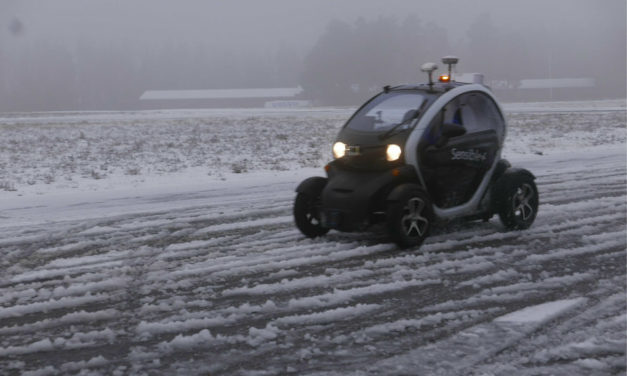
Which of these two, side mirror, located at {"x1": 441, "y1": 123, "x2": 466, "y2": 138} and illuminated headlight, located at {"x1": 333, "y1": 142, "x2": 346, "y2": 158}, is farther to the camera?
illuminated headlight, located at {"x1": 333, "y1": 142, "x2": 346, "y2": 158}

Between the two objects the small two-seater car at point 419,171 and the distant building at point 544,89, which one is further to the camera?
the distant building at point 544,89

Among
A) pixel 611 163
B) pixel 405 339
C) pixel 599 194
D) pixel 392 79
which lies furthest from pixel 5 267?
pixel 392 79

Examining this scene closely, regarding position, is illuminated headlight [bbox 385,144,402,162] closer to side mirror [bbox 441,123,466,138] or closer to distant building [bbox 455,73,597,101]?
side mirror [bbox 441,123,466,138]

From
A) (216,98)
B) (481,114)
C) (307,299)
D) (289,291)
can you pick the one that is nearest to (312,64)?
(216,98)

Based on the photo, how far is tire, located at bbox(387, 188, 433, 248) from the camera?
6.46m

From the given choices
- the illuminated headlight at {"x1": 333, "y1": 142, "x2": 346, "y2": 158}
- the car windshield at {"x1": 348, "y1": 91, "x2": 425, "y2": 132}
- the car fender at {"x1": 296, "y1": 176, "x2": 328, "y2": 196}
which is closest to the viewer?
the car windshield at {"x1": 348, "y1": 91, "x2": 425, "y2": 132}

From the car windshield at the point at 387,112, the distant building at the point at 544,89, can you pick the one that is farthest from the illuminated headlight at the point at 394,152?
the distant building at the point at 544,89

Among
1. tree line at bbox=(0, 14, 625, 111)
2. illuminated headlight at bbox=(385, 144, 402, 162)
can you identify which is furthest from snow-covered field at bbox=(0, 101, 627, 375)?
tree line at bbox=(0, 14, 625, 111)

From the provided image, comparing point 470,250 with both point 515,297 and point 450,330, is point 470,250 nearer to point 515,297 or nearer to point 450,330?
point 515,297

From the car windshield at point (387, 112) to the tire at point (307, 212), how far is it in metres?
0.85

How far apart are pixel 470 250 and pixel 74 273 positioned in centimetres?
354

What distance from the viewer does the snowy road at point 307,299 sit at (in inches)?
159

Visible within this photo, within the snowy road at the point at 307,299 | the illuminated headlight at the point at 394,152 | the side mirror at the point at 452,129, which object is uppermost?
the side mirror at the point at 452,129

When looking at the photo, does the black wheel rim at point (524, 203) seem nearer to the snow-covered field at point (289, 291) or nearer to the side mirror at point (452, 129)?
the snow-covered field at point (289, 291)
